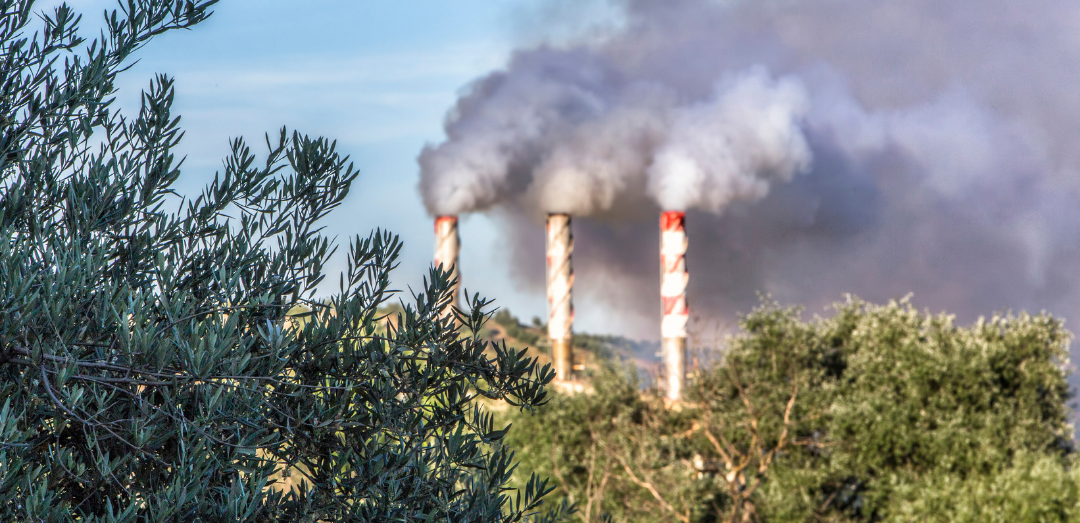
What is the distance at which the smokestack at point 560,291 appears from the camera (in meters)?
28.3

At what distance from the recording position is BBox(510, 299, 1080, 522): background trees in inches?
570

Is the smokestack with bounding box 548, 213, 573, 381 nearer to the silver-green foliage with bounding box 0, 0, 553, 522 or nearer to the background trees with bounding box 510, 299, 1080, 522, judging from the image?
the background trees with bounding box 510, 299, 1080, 522

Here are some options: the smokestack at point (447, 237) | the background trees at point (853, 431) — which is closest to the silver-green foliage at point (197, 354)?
the background trees at point (853, 431)

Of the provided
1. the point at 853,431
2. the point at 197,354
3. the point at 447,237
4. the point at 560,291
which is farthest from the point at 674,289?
the point at 197,354

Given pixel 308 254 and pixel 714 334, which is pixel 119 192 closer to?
pixel 308 254

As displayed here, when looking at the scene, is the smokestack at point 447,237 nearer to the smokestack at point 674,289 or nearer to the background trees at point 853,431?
the smokestack at point 674,289

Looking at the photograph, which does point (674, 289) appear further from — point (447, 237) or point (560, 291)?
point (447, 237)

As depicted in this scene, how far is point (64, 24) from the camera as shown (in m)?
2.95

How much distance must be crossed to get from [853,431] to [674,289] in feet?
41.0

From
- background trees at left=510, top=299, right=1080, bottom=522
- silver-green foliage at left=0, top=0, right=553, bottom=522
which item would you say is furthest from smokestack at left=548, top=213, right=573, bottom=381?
silver-green foliage at left=0, top=0, right=553, bottom=522

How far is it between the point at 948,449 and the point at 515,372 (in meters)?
14.4

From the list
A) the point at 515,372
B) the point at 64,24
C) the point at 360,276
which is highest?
the point at 64,24

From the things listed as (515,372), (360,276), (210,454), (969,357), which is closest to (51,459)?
(210,454)

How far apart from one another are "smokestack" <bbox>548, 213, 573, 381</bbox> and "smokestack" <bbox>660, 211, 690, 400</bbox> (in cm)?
306
